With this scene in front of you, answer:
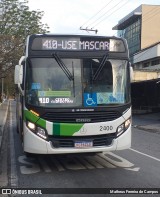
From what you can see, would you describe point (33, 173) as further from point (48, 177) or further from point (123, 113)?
point (123, 113)

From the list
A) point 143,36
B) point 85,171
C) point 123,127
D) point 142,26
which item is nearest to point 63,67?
point 123,127

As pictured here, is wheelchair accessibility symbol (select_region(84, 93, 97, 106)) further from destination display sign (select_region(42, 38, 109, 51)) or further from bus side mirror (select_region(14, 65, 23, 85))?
bus side mirror (select_region(14, 65, 23, 85))

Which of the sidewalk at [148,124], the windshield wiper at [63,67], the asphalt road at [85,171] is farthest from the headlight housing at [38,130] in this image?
the sidewalk at [148,124]

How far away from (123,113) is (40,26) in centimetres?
3549

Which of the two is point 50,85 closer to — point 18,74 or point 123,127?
point 18,74

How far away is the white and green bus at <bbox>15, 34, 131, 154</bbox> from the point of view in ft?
29.5

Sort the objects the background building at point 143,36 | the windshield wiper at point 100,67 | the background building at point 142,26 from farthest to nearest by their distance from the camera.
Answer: the background building at point 142,26 < the background building at point 143,36 < the windshield wiper at point 100,67

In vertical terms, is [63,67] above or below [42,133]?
above

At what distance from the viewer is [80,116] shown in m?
9.05

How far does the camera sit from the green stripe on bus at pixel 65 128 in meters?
8.93

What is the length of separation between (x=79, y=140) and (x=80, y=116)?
0.54 m

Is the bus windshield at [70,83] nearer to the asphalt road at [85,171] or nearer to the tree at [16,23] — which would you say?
the asphalt road at [85,171]

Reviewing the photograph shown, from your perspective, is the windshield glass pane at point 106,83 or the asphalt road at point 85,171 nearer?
the asphalt road at point 85,171

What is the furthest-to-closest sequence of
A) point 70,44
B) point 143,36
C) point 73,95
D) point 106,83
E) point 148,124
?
point 143,36 < point 148,124 < point 70,44 < point 106,83 < point 73,95
